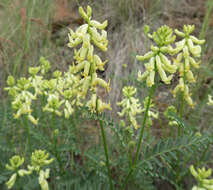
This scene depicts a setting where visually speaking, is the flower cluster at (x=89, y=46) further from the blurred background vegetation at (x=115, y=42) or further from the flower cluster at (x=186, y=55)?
the blurred background vegetation at (x=115, y=42)

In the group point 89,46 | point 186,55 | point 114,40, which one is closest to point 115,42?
point 114,40

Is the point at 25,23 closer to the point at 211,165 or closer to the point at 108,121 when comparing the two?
the point at 108,121

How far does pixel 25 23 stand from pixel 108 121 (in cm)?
224

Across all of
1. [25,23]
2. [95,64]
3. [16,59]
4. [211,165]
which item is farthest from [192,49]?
[16,59]

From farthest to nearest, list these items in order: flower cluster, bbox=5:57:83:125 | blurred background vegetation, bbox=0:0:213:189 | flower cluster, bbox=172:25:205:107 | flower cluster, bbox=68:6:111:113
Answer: blurred background vegetation, bbox=0:0:213:189 < flower cluster, bbox=5:57:83:125 < flower cluster, bbox=172:25:205:107 < flower cluster, bbox=68:6:111:113

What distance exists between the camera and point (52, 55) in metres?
4.31

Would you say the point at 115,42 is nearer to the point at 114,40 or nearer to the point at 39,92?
the point at 114,40

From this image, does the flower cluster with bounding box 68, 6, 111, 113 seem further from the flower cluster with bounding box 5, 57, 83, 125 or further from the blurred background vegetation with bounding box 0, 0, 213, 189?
the blurred background vegetation with bounding box 0, 0, 213, 189

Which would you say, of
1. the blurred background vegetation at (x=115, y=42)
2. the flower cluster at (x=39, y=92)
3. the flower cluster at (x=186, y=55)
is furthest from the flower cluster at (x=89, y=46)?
the blurred background vegetation at (x=115, y=42)

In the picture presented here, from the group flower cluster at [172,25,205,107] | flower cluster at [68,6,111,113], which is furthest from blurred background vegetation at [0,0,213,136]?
flower cluster at [68,6,111,113]

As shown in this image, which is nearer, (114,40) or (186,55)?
(186,55)

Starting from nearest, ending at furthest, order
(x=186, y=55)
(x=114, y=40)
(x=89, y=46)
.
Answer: (x=89, y=46) < (x=186, y=55) < (x=114, y=40)

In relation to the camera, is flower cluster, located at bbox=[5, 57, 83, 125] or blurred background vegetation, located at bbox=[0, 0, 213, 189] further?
blurred background vegetation, located at bbox=[0, 0, 213, 189]

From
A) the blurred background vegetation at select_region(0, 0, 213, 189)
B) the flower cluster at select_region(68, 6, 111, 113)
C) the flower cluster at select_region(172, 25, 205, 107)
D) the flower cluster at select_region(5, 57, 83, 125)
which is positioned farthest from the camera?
the blurred background vegetation at select_region(0, 0, 213, 189)
